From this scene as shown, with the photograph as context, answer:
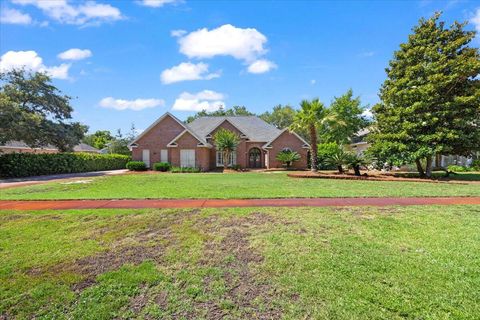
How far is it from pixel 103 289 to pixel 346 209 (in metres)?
6.67

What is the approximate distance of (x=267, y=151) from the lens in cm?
3312

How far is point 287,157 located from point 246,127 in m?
7.88

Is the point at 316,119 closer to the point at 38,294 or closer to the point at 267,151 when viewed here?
the point at 267,151

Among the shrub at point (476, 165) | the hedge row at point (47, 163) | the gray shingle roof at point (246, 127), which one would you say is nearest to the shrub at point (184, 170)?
the gray shingle roof at point (246, 127)

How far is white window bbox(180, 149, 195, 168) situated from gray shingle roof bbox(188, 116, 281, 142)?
376 cm

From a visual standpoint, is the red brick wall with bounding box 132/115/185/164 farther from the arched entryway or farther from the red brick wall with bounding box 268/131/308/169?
the red brick wall with bounding box 268/131/308/169

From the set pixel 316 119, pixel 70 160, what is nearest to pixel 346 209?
pixel 316 119

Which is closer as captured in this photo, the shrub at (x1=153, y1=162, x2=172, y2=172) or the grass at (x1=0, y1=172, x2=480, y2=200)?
the grass at (x1=0, y1=172, x2=480, y2=200)

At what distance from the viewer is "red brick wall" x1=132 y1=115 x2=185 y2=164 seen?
108 feet

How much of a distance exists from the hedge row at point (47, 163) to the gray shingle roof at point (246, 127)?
39.7 feet

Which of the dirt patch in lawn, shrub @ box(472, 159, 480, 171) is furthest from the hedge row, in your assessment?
shrub @ box(472, 159, 480, 171)

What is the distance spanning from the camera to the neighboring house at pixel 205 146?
31703 millimetres

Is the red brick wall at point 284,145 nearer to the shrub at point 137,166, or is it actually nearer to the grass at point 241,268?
the shrub at point 137,166

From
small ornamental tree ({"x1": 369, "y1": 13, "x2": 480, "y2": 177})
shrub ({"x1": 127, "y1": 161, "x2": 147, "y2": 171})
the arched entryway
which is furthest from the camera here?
the arched entryway
